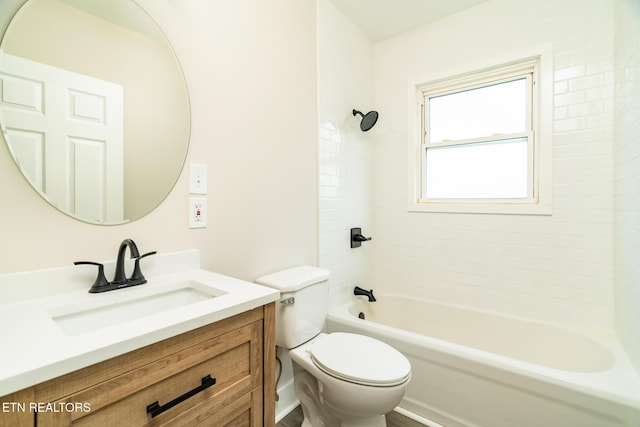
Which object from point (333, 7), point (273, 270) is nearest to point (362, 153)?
point (333, 7)

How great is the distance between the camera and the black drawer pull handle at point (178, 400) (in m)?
0.66

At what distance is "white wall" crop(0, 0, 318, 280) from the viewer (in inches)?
35.0

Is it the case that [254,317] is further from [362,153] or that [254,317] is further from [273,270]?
[362,153]

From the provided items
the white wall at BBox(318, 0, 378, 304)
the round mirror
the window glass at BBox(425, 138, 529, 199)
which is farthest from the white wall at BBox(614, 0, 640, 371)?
the round mirror

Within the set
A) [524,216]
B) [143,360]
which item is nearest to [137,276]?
[143,360]

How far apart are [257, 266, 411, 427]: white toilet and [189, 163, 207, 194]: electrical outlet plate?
56 cm

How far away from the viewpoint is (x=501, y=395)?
4.38 feet

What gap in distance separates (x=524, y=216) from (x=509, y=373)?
108 centimetres

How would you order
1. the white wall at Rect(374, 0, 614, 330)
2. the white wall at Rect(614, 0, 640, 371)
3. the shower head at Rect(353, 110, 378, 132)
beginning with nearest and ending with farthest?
the white wall at Rect(614, 0, 640, 371)
the white wall at Rect(374, 0, 614, 330)
the shower head at Rect(353, 110, 378, 132)

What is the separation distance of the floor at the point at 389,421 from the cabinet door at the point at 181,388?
0.83 m

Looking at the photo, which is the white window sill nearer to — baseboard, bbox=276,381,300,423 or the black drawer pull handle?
baseboard, bbox=276,381,300,423

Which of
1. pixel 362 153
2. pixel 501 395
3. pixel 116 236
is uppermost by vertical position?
pixel 362 153

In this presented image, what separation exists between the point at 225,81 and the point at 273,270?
102cm

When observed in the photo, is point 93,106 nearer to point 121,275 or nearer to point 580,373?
point 121,275
